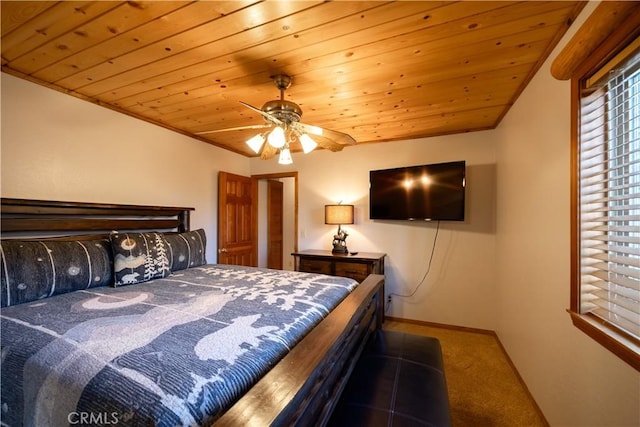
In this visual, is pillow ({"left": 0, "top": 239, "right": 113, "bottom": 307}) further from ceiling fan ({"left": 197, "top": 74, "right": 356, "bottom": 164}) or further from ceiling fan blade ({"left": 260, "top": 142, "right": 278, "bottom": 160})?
ceiling fan blade ({"left": 260, "top": 142, "right": 278, "bottom": 160})

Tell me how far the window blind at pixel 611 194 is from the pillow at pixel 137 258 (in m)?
2.73

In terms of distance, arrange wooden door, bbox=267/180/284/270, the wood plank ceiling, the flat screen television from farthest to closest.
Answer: wooden door, bbox=267/180/284/270 < the flat screen television < the wood plank ceiling

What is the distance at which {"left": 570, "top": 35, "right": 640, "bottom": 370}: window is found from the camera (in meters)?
1.03

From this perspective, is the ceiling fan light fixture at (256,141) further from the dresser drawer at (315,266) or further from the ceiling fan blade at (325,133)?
the dresser drawer at (315,266)

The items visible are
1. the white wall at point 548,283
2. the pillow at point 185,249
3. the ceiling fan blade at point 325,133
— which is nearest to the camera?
the white wall at point 548,283

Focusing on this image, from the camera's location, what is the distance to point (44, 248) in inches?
66.1

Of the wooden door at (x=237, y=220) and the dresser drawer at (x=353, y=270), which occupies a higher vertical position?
the wooden door at (x=237, y=220)

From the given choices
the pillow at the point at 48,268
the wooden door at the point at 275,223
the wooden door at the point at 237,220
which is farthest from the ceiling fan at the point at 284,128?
the wooden door at the point at 275,223

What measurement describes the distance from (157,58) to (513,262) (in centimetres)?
322

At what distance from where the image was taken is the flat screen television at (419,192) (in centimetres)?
287

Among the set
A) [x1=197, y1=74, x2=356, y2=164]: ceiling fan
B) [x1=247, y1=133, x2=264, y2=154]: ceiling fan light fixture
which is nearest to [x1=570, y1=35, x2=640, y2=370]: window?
[x1=197, y1=74, x2=356, y2=164]: ceiling fan

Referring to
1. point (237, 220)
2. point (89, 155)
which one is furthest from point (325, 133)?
point (237, 220)

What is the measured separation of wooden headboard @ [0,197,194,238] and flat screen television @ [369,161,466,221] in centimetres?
240

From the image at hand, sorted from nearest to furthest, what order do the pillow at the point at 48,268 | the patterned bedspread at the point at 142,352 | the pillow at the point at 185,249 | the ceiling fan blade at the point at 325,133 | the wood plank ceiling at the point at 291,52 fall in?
the patterned bedspread at the point at 142,352, the wood plank ceiling at the point at 291,52, the pillow at the point at 48,268, the ceiling fan blade at the point at 325,133, the pillow at the point at 185,249
